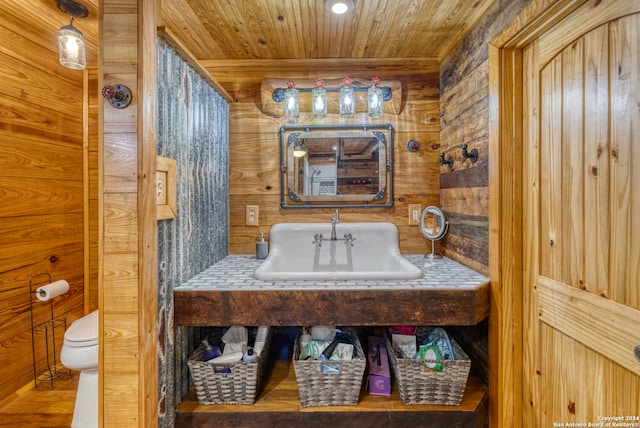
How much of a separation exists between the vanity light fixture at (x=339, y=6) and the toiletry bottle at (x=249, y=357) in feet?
5.21

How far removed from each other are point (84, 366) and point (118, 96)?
4.29 feet

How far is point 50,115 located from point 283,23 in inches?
65.1

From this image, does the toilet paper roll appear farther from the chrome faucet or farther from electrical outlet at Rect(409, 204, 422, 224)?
electrical outlet at Rect(409, 204, 422, 224)

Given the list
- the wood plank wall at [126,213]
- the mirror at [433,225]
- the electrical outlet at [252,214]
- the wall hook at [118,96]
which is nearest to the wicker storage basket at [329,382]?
the wood plank wall at [126,213]

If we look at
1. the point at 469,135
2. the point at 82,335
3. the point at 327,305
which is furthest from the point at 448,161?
the point at 82,335

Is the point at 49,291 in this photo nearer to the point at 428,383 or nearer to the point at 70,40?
the point at 70,40

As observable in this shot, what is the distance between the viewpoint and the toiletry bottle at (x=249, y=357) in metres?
1.39

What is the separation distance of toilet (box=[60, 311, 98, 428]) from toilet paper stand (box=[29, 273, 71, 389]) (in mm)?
587

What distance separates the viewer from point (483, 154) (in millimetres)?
1459

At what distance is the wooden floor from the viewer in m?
1.63

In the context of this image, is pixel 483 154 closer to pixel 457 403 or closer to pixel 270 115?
pixel 457 403

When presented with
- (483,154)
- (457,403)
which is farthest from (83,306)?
(483,154)

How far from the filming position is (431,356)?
1397 millimetres

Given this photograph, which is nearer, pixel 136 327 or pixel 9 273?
pixel 136 327
